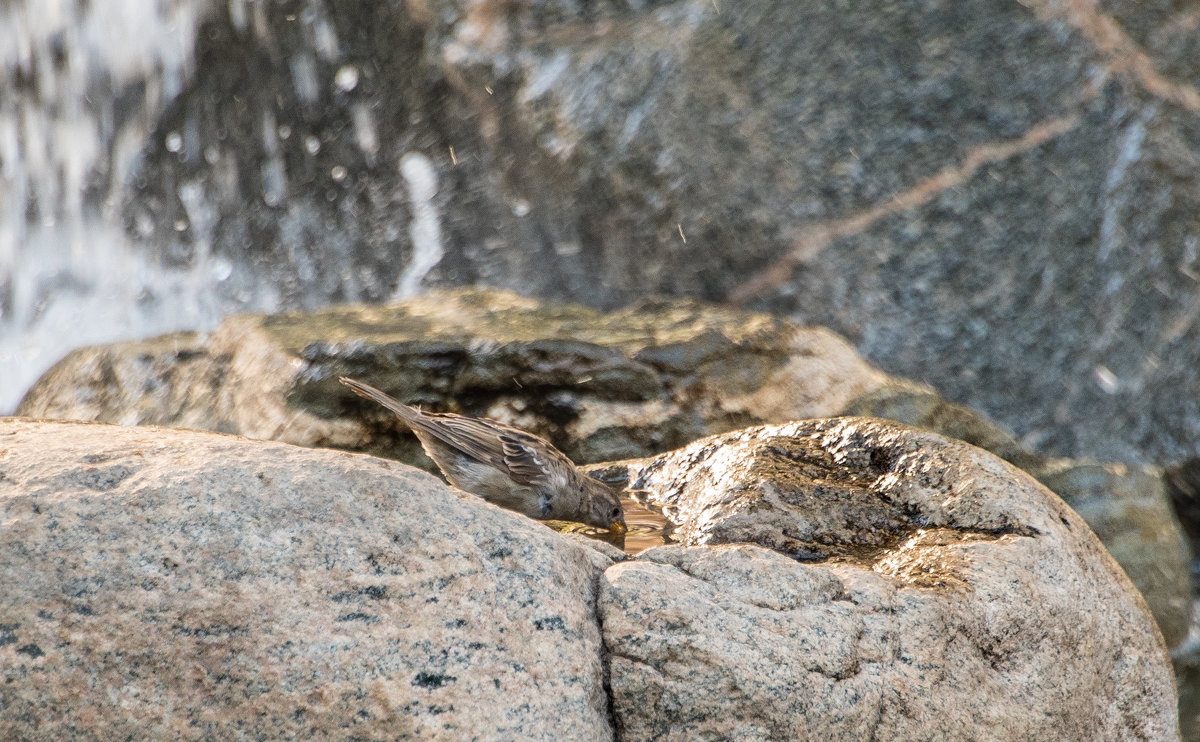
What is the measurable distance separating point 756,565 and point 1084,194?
537 cm

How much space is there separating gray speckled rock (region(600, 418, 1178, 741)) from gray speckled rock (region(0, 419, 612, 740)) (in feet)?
0.66

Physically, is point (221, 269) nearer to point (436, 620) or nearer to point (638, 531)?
point (638, 531)

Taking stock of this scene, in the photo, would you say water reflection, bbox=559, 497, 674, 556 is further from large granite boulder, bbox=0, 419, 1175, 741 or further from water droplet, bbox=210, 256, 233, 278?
water droplet, bbox=210, 256, 233, 278

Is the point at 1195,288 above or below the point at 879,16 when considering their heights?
below

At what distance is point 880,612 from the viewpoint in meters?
2.68

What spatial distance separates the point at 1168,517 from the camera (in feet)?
20.4

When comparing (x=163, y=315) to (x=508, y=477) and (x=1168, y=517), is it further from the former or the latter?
(x=1168, y=517)

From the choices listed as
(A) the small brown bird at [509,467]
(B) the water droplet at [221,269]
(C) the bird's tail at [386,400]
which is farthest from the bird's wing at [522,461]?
(B) the water droplet at [221,269]

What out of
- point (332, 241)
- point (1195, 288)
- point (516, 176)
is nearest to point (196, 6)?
point (332, 241)

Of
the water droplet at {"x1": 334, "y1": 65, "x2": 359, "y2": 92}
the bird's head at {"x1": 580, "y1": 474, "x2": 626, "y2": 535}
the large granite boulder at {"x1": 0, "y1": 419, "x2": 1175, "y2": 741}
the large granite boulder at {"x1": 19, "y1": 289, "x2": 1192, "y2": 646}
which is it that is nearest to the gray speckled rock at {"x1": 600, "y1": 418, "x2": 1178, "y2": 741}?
the large granite boulder at {"x1": 0, "y1": 419, "x2": 1175, "y2": 741}

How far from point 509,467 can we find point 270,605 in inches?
81.7

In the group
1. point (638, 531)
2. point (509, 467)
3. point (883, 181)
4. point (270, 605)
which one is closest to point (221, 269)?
point (883, 181)

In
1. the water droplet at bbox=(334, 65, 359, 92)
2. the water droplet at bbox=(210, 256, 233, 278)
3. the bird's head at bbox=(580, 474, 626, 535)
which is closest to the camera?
the bird's head at bbox=(580, 474, 626, 535)

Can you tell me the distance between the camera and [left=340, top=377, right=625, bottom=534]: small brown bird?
13.6 feet
